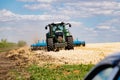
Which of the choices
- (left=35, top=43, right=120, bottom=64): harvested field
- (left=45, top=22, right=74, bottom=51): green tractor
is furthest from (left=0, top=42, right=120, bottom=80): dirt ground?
(left=45, top=22, right=74, bottom=51): green tractor

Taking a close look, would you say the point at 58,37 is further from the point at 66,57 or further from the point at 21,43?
the point at 21,43

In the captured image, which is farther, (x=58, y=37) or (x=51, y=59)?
(x=58, y=37)

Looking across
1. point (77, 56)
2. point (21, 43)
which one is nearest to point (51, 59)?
point (77, 56)

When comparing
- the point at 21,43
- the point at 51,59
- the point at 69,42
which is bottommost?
the point at 21,43

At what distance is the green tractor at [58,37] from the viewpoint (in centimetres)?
3928

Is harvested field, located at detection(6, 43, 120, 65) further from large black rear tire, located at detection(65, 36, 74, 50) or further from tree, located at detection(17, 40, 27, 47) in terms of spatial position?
tree, located at detection(17, 40, 27, 47)

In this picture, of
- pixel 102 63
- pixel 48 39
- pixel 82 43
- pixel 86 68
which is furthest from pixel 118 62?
pixel 82 43

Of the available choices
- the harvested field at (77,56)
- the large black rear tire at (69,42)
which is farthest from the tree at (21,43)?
the harvested field at (77,56)

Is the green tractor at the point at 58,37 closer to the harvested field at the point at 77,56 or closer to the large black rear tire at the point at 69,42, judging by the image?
the large black rear tire at the point at 69,42

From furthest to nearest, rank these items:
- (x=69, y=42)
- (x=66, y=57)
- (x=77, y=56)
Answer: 1. (x=69, y=42)
2. (x=77, y=56)
3. (x=66, y=57)

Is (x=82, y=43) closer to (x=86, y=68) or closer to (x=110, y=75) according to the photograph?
(x=86, y=68)

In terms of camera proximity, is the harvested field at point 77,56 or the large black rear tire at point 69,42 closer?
the harvested field at point 77,56

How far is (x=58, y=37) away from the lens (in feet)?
132

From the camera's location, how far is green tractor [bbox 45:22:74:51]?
3928 cm
